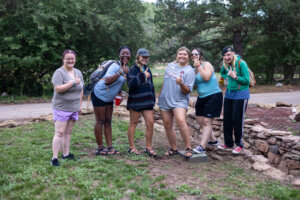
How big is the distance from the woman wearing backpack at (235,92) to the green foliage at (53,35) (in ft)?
29.4

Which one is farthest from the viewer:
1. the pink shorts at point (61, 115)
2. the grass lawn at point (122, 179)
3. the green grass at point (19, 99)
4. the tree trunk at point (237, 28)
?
the tree trunk at point (237, 28)

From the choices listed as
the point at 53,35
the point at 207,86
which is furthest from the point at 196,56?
the point at 53,35

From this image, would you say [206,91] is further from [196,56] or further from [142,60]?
[142,60]

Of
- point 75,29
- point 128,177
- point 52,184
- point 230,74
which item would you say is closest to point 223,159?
point 230,74

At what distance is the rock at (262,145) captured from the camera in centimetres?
567

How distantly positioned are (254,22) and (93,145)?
12.4 m

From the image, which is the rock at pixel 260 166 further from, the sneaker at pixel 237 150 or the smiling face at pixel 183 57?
the smiling face at pixel 183 57

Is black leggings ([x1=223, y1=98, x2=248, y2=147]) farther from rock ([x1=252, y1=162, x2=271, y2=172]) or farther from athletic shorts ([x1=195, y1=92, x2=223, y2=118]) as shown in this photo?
rock ([x1=252, y1=162, x2=271, y2=172])

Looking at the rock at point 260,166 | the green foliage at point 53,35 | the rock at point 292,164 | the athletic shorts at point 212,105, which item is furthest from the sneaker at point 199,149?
the green foliage at point 53,35

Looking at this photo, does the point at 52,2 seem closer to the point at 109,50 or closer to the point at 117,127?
the point at 109,50

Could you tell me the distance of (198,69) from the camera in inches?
189

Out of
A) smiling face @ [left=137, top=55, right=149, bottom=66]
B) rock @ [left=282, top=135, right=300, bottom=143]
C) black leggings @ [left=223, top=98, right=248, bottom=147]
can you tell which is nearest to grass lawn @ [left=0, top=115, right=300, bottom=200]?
black leggings @ [left=223, top=98, right=248, bottom=147]

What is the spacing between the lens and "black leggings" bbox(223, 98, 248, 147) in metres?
4.88

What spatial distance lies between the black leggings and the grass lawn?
51 centimetres
